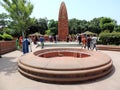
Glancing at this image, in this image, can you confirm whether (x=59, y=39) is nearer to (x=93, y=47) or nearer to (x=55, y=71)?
(x=93, y=47)

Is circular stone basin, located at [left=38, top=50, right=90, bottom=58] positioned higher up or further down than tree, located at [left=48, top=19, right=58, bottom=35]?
further down

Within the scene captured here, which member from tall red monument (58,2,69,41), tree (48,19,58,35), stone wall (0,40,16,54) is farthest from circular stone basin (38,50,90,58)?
tree (48,19,58,35)

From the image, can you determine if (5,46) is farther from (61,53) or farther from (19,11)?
(19,11)

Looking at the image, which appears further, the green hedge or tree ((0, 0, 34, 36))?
tree ((0, 0, 34, 36))

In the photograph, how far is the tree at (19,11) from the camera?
93.9 ft

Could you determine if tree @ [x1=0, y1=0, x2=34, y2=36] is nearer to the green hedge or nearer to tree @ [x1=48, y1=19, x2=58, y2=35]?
the green hedge

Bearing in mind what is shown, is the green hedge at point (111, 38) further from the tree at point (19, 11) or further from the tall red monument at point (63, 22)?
the tree at point (19, 11)

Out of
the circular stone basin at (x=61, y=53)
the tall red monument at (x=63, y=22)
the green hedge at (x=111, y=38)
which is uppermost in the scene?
the tall red monument at (x=63, y=22)

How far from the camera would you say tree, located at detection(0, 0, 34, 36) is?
28.6 m

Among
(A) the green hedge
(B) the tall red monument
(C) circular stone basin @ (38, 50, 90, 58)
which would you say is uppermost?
(B) the tall red monument

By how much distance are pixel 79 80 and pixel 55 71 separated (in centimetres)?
94

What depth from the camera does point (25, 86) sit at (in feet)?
18.1

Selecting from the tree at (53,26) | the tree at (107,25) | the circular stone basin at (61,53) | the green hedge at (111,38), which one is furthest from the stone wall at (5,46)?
the tree at (107,25)

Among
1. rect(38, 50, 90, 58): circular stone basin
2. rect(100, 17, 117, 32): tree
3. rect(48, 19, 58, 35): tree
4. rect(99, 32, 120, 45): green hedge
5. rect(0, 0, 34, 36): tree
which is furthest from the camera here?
rect(100, 17, 117, 32): tree
